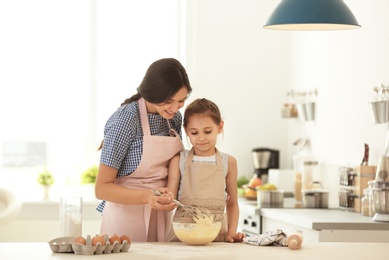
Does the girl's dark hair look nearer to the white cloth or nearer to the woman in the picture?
the woman

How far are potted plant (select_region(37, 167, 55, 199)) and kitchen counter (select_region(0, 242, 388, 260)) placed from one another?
3.82 m

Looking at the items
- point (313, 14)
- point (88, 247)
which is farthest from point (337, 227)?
point (88, 247)

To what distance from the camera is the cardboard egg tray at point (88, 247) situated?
2824 mm

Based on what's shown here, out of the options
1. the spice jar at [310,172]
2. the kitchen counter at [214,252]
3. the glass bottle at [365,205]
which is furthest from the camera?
the spice jar at [310,172]

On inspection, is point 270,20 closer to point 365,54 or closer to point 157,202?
point 157,202

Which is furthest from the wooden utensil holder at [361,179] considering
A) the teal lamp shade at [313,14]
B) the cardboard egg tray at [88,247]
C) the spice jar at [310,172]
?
the cardboard egg tray at [88,247]

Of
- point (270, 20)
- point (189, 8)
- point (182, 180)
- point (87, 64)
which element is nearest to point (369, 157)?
point (270, 20)

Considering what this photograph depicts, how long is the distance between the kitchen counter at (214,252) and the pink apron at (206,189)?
0.27 metres

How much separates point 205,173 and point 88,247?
0.83 metres

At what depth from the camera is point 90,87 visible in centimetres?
707

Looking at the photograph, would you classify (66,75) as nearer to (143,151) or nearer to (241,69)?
(241,69)

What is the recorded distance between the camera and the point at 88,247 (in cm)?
282

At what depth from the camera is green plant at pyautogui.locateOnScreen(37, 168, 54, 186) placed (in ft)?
22.6

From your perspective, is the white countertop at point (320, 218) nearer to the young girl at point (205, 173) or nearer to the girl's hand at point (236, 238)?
the young girl at point (205, 173)
